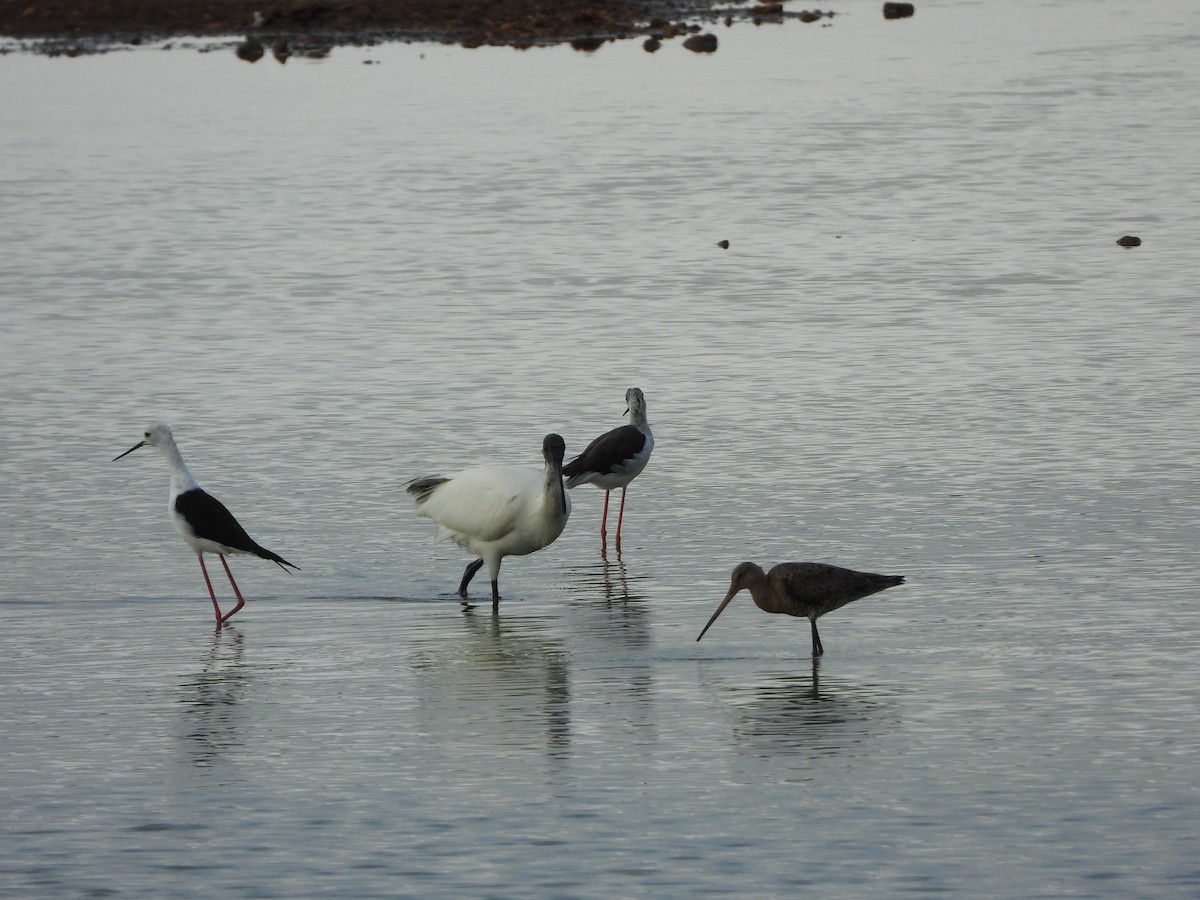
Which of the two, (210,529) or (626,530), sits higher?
(210,529)

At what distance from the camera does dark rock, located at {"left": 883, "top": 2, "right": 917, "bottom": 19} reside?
5856 centimetres

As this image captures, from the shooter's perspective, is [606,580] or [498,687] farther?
[606,580]

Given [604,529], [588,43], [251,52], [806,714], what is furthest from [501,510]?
[588,43]

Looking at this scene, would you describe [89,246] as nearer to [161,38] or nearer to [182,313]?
[182,313]

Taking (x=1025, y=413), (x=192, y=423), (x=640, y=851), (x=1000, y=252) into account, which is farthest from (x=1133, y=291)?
(x=640, y=851)

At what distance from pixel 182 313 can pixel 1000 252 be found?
882cm

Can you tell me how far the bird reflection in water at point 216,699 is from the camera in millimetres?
9016

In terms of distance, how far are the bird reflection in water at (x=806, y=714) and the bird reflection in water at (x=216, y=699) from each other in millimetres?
2151

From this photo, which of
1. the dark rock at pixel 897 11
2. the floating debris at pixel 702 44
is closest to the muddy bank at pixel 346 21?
the dark rock at pixel 897 11

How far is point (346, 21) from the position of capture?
57.5m

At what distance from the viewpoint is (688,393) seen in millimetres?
17047

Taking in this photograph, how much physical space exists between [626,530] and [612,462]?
0.43m

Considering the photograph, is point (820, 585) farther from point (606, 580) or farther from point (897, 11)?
point (897, 11)

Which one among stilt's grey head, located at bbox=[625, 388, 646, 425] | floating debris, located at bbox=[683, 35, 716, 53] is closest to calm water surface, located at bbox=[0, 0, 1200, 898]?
stilt's grey head, located at bbox=[625, 388, 646, 425]
